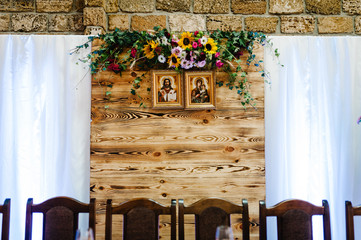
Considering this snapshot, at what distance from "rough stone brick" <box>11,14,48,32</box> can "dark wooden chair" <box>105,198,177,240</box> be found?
2.22m

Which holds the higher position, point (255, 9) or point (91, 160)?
point (255, 9)

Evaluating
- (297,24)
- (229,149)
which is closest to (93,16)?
(229,149)

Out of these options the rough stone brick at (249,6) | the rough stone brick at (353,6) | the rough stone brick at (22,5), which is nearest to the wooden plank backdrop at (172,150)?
the rough stone brick at (249,6)

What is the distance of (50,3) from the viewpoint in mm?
3193

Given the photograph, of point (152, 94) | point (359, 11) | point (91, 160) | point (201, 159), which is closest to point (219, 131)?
point (201, 159)

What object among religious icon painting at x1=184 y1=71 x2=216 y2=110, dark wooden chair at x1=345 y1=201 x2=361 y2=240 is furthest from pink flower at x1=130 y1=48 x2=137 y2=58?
dark wooden chair at x1=345 y1=201 x2=361 y2=240

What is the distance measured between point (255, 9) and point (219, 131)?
1.41 metres

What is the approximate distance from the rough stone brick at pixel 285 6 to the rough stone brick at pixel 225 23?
1.15 ft

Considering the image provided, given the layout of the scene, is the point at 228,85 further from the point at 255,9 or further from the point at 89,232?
the point at 89,232

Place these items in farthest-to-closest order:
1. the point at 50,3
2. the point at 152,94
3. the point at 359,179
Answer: the point at 50,3 < the point at 359,179 < the point at 152,94

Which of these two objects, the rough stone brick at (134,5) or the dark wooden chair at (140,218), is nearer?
the dark wooden chair at (140,218)

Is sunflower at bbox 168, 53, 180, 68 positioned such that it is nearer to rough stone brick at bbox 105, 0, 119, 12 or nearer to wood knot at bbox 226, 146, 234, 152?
wood knot at bbox 226, 146, 234, 152

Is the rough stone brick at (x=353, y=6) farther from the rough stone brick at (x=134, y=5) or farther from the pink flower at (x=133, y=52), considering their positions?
the pink flower at (x=133, y=52)

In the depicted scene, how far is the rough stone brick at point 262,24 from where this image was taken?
3193mm
